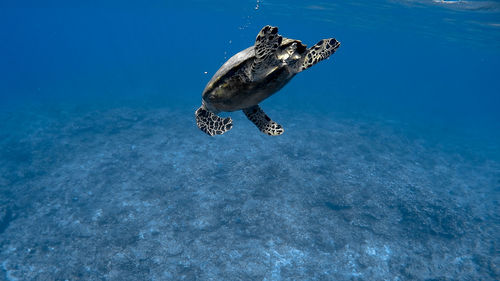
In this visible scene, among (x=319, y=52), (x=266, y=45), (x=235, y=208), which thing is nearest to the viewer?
(x=266, y=45)

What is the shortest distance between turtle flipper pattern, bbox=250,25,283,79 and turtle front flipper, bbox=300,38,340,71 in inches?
29.8

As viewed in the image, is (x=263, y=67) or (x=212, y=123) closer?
(x=263, y=67)

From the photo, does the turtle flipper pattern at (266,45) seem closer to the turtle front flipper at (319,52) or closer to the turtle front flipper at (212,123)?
the turtle front flipper at (319,52)

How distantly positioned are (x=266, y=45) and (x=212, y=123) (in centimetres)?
279

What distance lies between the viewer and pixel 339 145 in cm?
1722

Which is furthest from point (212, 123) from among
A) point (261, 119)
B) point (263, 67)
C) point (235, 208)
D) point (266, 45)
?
point (235, 208)

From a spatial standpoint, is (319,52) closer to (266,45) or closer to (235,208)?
(266,45)

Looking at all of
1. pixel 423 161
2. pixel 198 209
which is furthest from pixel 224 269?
pixel 423 161

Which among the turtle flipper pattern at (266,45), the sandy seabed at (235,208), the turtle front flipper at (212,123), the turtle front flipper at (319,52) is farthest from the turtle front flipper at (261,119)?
the sandy seabed at (235,208)

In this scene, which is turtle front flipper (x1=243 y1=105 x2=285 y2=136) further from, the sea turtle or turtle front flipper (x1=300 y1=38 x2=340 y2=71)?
turtle front flipper (x1=300 y1=38 x2=340 y2=71)

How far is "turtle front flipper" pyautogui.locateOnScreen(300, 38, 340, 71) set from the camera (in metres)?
4.12

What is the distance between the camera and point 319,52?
4.17 meters

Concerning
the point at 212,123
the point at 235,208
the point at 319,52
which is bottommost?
the point at 235,208

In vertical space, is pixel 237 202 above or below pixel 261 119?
below
